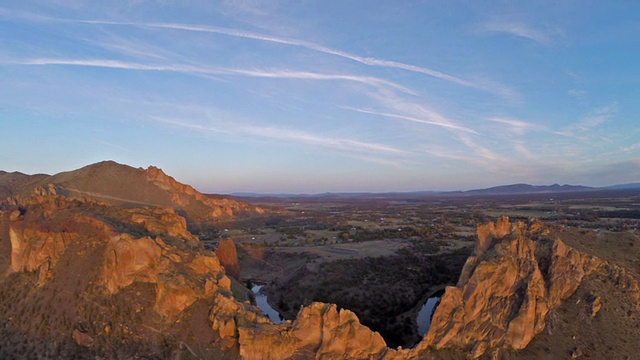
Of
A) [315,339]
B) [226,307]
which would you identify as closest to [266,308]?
[226,307]

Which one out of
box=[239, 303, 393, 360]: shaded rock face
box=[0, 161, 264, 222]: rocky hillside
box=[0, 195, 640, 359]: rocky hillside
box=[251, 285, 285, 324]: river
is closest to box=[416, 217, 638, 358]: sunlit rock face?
box=[0, 195, 640, 359]: rocky hillside

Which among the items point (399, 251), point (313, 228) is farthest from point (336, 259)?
point (313, 228)

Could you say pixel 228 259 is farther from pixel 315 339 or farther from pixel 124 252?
pixel 315 339

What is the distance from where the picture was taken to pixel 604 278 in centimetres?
2833

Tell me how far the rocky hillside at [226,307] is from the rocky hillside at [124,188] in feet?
176

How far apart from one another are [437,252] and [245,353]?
1684 inches

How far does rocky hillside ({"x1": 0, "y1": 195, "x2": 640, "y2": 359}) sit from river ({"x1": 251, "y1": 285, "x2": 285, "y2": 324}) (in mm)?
12901

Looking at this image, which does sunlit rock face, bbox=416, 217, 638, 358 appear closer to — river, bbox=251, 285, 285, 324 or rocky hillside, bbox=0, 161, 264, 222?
river, bbox=251, 285, 285, 324

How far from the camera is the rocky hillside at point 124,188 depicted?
83519 millimetres

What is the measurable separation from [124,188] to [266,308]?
2564 inches

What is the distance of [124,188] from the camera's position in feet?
303

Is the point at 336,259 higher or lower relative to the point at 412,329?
higher

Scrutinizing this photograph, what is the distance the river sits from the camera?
38.5 meters

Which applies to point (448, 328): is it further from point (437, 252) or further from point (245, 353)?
point (437, 252)
